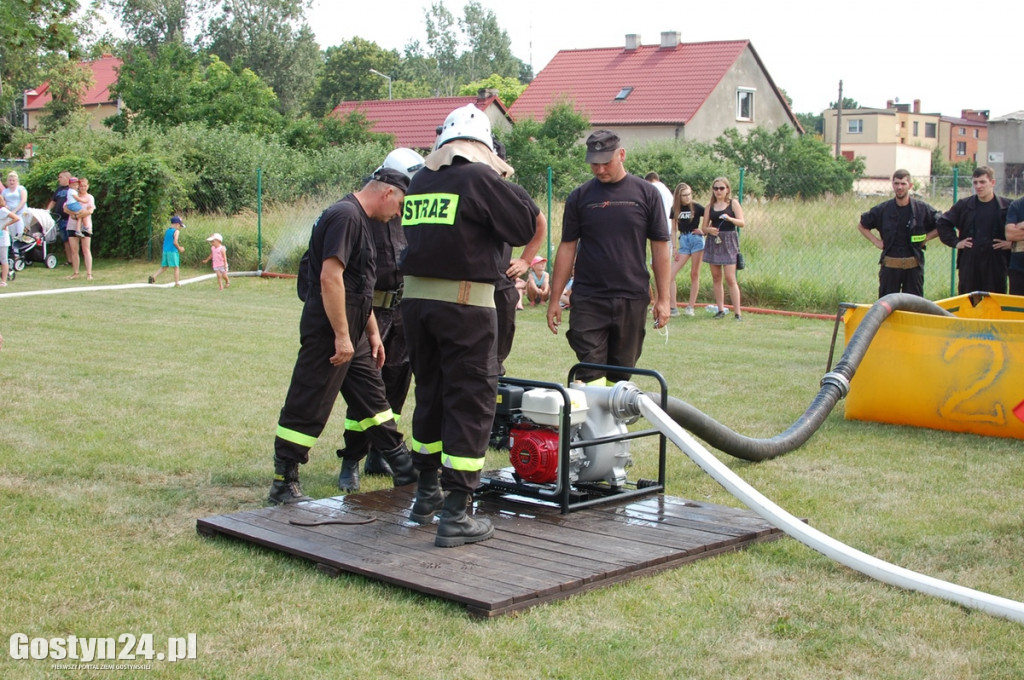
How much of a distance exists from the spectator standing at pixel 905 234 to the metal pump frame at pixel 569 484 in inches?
218

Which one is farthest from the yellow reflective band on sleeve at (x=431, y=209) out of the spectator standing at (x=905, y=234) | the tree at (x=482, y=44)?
the tree at (x=482, y=44)

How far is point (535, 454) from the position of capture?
18.4 ft

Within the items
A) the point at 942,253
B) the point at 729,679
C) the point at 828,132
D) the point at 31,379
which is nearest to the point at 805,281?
the point at 942,253

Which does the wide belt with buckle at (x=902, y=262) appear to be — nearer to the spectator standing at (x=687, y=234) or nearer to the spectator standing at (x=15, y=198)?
the spectator standing at (x=687, y=234)

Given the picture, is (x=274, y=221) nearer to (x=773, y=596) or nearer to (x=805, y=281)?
(x=805, y=281)

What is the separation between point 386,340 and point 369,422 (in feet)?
2.31

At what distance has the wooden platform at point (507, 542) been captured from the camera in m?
4.38

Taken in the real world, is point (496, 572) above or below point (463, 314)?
below

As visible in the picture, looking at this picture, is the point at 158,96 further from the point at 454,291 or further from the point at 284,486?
the point at 454,291

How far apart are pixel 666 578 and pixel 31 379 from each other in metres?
6.81

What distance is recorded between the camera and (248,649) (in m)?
3.82

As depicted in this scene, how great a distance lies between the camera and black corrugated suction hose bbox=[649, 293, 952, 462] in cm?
633

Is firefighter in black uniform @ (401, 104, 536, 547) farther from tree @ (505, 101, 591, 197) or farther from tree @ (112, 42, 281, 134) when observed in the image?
tree @ (112, 42, 281, 134)

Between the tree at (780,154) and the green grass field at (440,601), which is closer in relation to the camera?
the green grass field at (440,601)
